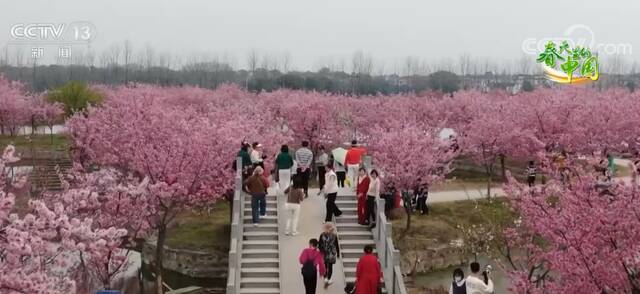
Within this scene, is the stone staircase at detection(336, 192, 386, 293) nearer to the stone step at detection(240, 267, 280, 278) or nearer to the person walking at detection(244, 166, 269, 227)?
the stone step at detection(240, 267, 280, 278)

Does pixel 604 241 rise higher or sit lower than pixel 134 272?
higher

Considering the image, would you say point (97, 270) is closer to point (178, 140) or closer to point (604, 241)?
point (178, 140)

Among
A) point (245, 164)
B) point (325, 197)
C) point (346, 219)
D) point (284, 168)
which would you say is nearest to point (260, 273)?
point (346, 219)

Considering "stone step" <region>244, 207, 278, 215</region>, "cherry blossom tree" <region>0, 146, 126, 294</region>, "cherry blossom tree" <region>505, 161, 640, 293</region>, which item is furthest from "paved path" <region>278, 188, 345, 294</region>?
"cherry blossom tree" <region>0, 146, 126, 294</region>

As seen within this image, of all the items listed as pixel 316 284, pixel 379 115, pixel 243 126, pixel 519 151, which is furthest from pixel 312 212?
pixel 379 115

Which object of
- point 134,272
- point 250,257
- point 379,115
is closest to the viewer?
point 250,257

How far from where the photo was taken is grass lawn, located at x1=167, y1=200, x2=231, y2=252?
2572 cm

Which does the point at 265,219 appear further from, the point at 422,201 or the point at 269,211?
the point at 422,201

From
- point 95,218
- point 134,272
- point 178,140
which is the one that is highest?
point 178,140

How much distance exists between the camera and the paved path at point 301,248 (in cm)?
1473

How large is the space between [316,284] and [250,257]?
8.03 ft

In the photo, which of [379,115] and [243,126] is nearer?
[243,126]

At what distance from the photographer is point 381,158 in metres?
27.4

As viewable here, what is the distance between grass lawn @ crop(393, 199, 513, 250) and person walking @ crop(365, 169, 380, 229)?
8613 millimetres
